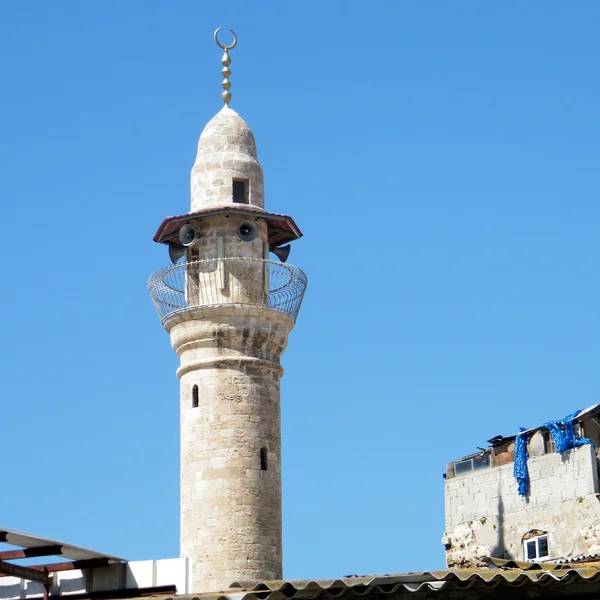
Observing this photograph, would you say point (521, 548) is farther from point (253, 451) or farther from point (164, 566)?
point (164, 566)

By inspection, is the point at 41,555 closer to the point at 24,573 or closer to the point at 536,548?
the point at 24,573

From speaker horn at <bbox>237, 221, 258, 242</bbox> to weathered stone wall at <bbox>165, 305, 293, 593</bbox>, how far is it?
144 cm

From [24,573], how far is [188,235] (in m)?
10.8

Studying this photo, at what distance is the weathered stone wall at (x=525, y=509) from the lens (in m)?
28.0

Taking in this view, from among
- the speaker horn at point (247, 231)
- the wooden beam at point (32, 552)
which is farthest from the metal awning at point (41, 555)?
the speaker horn at point (247, 231)

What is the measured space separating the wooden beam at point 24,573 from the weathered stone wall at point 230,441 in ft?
21.1

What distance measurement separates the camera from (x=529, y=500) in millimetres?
29594

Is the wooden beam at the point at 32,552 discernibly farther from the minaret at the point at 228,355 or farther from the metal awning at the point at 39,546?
the minaret at the point at 228,355

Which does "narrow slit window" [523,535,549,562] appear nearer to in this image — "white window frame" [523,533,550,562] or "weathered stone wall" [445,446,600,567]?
"white window frame" [523,533,550,562]

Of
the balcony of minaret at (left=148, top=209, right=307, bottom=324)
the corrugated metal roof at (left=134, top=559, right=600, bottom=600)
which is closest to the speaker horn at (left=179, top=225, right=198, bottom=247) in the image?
the balcony of minaret at (left=148, top=209, right=307, bottom=324)

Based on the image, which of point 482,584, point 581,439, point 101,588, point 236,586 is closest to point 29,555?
point 101,588

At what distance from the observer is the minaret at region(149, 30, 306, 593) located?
26828mm

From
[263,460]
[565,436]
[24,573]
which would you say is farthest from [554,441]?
[24,573]

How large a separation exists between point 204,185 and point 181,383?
390 centimetres
